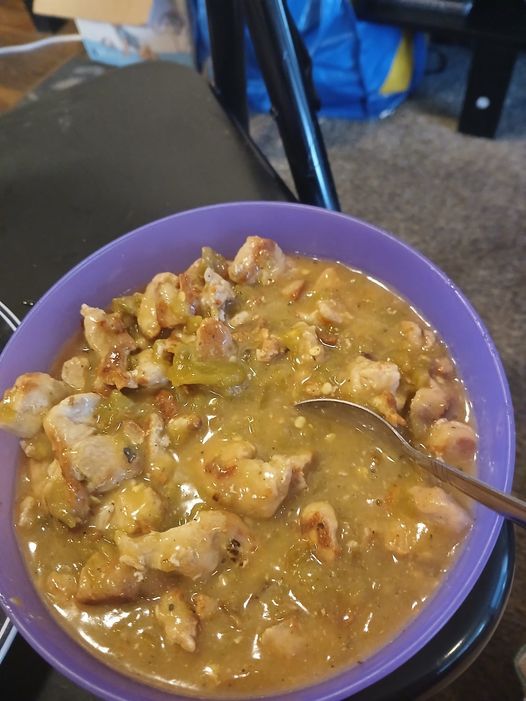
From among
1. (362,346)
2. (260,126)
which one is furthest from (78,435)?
(260,126)

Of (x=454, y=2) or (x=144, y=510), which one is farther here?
(x=454, y=2)

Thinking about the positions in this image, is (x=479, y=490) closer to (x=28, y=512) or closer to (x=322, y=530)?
(x=322, y=530)

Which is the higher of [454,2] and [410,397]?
[454,2]

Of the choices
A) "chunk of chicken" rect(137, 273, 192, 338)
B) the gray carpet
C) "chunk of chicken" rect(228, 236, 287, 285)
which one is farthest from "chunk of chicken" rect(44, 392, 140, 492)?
the gray carpet

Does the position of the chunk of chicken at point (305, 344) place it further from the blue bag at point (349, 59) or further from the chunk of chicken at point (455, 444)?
the blue bag at point (349, 59)

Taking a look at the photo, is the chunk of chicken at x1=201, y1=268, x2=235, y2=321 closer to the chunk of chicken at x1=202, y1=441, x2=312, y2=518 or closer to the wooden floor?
the chunk of chicken at x1=202, y1=441, x2=312, y2=518

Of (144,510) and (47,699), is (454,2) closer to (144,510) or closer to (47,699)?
(144,510)

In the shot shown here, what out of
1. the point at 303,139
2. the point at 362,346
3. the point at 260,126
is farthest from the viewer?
the point at 260,126

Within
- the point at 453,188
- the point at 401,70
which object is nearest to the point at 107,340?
the point at 453,188
